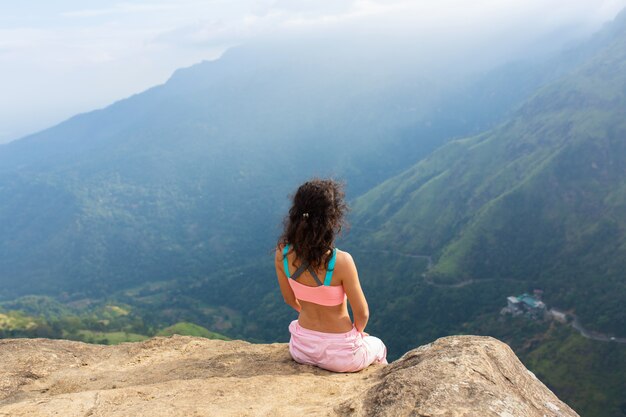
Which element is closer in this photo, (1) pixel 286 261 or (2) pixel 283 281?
(1) pixel 286 261

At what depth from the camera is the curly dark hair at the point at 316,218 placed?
32.3ft

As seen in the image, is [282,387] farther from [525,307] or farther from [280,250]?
[525,307]

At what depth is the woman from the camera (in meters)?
9.91

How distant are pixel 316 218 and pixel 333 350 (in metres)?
3.51

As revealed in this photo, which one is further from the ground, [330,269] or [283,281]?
[330,269]

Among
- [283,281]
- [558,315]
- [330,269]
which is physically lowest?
[558,315]

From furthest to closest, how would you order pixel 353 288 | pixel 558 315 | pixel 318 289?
pixel 558 315
pixel 318 289
pixel 353 288

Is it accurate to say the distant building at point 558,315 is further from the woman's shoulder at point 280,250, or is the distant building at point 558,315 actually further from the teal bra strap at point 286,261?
the woman's shoulder at point 280,250

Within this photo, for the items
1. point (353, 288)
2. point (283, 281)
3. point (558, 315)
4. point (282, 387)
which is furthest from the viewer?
point (558, 315)

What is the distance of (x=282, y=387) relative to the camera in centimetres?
1034

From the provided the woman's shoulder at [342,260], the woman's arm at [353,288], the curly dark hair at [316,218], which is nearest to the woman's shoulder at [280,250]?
the curly dark hair at [316,218]

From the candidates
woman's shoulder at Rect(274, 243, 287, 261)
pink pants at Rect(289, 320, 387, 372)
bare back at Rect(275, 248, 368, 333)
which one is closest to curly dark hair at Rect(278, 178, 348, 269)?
bare back at Rect(275, 248, 368, 333)

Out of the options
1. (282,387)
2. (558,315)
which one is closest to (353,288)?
(282,387)

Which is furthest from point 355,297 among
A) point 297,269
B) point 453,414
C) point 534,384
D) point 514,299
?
point 514,299
